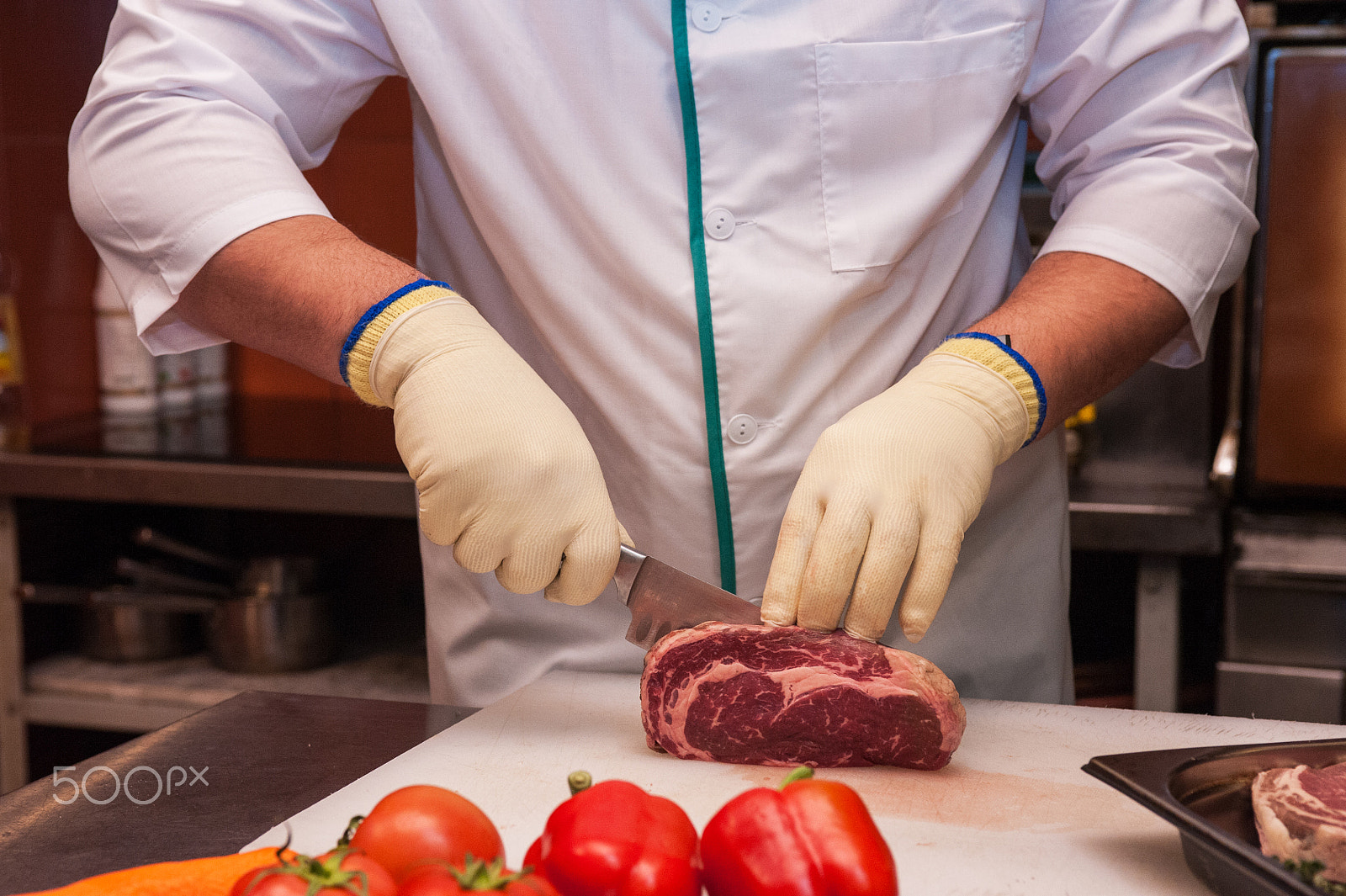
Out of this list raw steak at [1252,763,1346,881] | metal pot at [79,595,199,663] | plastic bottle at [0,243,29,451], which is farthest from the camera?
plastic bottle at [0,243,29,451]

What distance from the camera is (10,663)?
250 centimetres

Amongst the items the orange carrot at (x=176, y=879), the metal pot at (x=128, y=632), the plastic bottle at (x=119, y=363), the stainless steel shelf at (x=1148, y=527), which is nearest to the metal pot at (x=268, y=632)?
the metal pot at (x=128, y=632)

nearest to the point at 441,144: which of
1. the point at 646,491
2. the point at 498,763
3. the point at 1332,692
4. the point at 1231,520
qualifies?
the point at 646,491

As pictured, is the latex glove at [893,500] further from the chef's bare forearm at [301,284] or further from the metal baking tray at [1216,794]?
the chef's bare forearm at [301,284]

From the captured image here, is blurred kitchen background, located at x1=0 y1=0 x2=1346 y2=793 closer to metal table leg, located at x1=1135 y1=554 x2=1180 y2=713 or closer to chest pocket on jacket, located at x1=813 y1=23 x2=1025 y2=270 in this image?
metal table leg, located at x1=1135 y1=554 x2=1180 y2=713

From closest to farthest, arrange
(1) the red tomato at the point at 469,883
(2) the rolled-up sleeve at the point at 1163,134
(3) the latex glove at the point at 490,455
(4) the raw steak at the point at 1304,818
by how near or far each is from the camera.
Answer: (1) the red tomato at the point at 469,883, (4) the raw steak at the point at 1304,818, (3) the latex glove at the point at 490,455, (2) the rolled-up sleeve at the point at 1163,134

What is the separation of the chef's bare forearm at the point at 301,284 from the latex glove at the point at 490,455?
0.05m

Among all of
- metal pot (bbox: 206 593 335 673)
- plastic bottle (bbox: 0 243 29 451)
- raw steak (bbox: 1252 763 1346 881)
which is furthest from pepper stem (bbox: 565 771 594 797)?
plastic bottle (bbox: 0 243 29 451)

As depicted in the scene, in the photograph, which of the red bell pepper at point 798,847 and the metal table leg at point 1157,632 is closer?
the red bell pepper at point 798,847

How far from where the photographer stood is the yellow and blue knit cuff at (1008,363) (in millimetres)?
1247

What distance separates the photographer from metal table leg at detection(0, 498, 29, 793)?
2484 mm

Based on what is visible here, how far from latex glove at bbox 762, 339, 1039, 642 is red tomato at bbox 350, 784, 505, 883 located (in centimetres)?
49

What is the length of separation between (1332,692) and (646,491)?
54.0 inches

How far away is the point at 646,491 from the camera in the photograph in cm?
142
